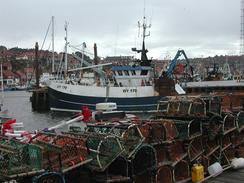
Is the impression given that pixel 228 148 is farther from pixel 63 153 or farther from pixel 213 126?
pixel 63 153

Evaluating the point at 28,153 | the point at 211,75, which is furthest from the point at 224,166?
the point at 211,75

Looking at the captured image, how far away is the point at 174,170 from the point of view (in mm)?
9633

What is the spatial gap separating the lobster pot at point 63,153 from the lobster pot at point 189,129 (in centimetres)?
324

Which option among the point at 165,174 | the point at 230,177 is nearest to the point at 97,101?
the point at 230,177

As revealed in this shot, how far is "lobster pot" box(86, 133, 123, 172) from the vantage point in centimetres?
787

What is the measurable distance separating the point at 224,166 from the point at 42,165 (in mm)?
5903

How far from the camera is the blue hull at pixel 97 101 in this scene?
39906 millimetres

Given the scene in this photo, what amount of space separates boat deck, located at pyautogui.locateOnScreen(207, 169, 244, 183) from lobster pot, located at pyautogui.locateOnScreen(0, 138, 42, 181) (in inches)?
187

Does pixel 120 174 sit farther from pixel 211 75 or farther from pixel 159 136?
pixel 211 75

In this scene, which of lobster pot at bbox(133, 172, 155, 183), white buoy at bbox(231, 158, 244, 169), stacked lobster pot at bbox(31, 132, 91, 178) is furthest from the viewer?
white buoy at bbox(231, 158, 244, 169)

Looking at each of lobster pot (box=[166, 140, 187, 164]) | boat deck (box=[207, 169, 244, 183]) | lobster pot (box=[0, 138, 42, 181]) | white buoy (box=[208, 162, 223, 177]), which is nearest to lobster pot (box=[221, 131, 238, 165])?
boat deck (box=[207, 169, 244, 183])

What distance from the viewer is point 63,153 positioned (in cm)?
769

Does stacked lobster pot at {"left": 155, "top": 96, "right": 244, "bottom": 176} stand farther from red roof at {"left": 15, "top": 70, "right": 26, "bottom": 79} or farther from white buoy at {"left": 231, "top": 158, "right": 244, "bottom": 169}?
red roof at {"left": 15, "top": 70, "right": 26, "bottom": 79}

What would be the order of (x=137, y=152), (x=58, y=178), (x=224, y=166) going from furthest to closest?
(x=224, y=166) → (x=137, y=152) → (x=58, y=178)
